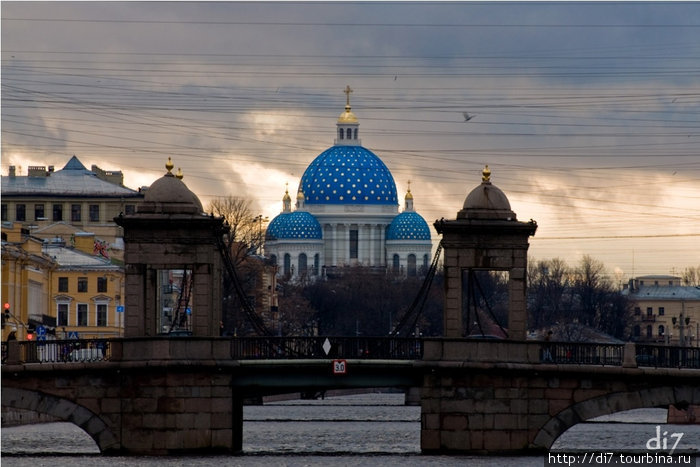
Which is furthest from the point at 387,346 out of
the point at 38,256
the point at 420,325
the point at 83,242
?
the point at 420,325

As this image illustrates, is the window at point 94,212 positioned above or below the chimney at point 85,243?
above

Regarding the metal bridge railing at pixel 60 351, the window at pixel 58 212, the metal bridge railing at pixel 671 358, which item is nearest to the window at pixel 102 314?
the window at pixel 58 212

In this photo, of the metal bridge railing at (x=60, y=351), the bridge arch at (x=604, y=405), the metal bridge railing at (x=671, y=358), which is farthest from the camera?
the metal bridge railing at (x=671, y=358)

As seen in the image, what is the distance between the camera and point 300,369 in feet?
239

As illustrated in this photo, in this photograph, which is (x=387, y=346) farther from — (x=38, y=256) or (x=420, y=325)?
(x=420, y=325)

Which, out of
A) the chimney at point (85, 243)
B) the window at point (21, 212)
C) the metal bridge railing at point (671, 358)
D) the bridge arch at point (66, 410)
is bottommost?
the bridge arch at point (66, 410)

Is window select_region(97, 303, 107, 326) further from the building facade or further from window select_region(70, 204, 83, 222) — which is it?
window select_region(70, 204, 83, 222)

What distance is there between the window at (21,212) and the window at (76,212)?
2.98 metres

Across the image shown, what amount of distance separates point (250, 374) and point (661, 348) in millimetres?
11502

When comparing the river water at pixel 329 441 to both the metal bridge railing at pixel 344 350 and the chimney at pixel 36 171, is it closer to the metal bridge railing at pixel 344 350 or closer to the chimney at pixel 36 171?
the metal bridge railing at pixel 344 350

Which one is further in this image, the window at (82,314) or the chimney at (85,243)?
the chimney at (85,243)

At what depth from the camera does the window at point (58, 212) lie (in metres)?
166

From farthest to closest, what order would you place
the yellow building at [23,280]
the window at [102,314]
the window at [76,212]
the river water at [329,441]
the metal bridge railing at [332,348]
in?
the window at [76,212]
the window at [102,314]
the yellow building at [23,280]
the metal bridge railing at [332,348]
the river water at [329,441]

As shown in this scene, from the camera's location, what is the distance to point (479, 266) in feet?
237
